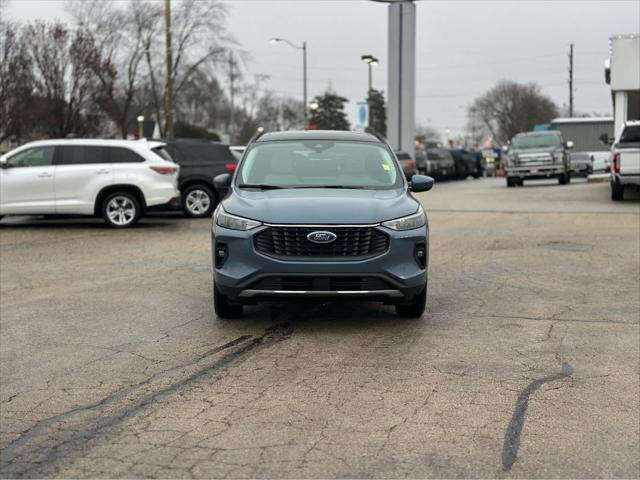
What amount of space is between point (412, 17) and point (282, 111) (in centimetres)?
7841

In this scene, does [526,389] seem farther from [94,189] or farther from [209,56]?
[209,56]

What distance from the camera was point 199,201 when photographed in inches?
789

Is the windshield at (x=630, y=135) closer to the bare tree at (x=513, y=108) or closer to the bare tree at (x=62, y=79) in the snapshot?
the bare tree at (x=62, y=79)

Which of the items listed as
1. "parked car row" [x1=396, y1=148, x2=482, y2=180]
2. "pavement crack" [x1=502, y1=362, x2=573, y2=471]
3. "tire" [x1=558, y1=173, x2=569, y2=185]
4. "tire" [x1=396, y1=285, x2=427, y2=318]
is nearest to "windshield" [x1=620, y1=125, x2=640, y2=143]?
"tire" [x1=558, y1=173, x2=569, y2=185]

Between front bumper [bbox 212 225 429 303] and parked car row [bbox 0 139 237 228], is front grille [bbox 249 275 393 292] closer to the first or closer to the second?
front bumper [bbox 212 225 429 303]

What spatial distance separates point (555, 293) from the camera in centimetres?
976

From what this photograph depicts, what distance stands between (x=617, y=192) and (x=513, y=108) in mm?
100175

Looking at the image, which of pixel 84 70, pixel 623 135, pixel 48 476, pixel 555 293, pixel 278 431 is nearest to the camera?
pixel 48 476

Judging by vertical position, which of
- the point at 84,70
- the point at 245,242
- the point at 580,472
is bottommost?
the point at 580,472

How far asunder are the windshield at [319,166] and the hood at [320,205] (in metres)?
0.31

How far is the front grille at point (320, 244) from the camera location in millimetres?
7535

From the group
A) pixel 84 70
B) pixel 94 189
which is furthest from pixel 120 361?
pixel 84 70

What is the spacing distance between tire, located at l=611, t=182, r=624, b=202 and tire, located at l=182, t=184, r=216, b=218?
9.99 meters

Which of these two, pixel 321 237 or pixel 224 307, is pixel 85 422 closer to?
pixel 321 237
